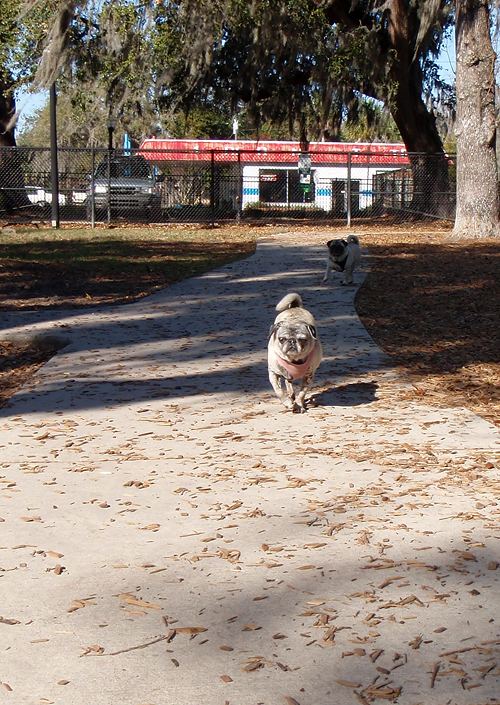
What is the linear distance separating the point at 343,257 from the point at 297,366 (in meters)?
5.95

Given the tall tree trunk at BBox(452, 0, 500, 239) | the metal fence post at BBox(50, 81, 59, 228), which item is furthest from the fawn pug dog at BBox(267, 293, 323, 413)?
the metal fence post at BBox(50, 81, 59, 228)

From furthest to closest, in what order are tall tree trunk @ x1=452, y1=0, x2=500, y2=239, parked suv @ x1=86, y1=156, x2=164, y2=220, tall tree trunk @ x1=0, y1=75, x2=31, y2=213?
tall tree trunk @ x1=0, y1=75, x2=31, y2=213
parked suv @ x1=86, y1=156, x2=164, y2=220
tall tree trunk @ x1=452, y1=0, x2=500, y2=239

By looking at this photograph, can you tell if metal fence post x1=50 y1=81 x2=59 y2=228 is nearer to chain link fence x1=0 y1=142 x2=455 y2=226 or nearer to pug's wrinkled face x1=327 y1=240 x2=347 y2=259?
chain link fence x1=0 y1=142 x2=455 y2=226

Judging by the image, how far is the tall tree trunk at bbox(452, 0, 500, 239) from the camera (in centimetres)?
1648

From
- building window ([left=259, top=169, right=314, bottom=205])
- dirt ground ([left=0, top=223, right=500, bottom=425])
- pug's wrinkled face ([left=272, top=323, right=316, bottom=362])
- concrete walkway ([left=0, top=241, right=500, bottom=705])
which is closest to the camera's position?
concrete walkway ([left=0, top=241, right=500, bottom=705])

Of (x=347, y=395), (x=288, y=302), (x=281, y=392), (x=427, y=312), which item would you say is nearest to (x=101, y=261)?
(x=427, y=312)

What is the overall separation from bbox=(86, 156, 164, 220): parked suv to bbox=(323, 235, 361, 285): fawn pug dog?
1304 cm

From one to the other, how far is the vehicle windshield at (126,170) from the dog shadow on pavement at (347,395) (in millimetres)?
18610

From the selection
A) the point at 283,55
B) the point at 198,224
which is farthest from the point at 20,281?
the point at 283,55

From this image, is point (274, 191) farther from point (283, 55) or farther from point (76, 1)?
point (76, 1)

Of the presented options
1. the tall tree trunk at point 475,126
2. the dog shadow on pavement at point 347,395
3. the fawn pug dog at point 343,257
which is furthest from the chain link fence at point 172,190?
the dog shadow on pavement at point 347,395

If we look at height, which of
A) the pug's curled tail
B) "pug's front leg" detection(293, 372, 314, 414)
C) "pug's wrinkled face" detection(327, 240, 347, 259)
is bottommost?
"pug's front leg" detection(293, 372, 314, 414)

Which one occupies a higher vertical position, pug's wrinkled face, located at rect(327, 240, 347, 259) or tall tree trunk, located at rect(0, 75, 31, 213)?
tall tree trunk, located at rect(0, 75, 31, 213)

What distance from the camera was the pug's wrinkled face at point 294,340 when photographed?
18.2ft
